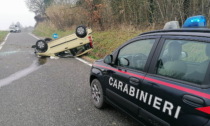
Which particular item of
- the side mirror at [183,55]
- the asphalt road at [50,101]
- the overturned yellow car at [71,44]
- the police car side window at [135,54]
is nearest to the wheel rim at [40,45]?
the overturned yellow car at [71,44]

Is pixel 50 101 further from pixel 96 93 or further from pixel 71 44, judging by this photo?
pixel 71 44

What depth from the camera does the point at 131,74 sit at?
2613mm

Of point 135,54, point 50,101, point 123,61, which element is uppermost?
point 135,54

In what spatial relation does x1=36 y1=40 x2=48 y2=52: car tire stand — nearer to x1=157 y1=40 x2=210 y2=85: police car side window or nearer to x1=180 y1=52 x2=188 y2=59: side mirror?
x1=157 y1=40 x2=210 y2=85: police car side window

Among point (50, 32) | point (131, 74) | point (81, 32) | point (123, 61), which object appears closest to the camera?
point (131, 74)

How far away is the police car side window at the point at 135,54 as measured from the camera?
2.55 metres

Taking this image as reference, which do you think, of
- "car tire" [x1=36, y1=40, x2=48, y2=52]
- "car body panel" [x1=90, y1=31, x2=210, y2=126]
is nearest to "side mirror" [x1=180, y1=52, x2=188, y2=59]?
"car body panel" [x1=90, y1=31, x2=210, y2=126]

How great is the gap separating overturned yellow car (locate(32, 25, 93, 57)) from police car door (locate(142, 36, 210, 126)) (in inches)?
251

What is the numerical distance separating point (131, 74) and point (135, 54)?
0.52m

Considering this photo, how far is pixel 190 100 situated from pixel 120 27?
465 inches

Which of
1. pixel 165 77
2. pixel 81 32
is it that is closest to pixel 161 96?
pixel 165 77

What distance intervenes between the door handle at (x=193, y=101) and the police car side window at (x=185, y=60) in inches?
7.3

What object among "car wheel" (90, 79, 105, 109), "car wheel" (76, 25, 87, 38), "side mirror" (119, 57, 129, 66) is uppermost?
"car wheel" (76, 25, 87, 38)

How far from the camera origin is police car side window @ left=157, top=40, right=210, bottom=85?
1867mm
